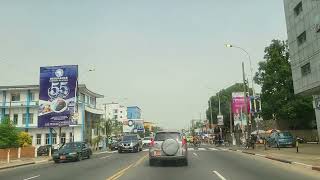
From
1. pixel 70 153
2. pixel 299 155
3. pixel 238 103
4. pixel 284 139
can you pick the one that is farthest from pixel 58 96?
pixel 299 155

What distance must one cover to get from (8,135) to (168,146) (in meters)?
31.2

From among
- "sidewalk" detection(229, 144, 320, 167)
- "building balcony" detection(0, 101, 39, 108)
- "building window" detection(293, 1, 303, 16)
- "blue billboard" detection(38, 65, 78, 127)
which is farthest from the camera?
"building balcony" detection(0, 101, 39, 108)

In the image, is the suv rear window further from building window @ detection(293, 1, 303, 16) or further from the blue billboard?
the blue billboard

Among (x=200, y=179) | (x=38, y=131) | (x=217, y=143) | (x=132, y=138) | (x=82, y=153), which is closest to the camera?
(x=200, y=179)

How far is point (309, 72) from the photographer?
40969 mm

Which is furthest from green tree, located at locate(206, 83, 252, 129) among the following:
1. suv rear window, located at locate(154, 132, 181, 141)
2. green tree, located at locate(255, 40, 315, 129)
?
suv rear window, located at locate(154, 132, 181, 141)

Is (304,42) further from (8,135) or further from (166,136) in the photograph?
(8,135)

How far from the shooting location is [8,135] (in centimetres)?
4675

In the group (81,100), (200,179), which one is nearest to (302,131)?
(81,100)

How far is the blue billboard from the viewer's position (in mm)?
47844

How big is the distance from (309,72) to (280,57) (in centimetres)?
2789

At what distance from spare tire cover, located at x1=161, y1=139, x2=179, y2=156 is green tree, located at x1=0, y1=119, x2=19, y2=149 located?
29.7 m

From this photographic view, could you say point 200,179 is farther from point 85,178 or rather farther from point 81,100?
point 81,100

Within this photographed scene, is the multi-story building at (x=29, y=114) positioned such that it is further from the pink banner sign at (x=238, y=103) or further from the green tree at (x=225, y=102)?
the green tree at (x=225, y=102)
